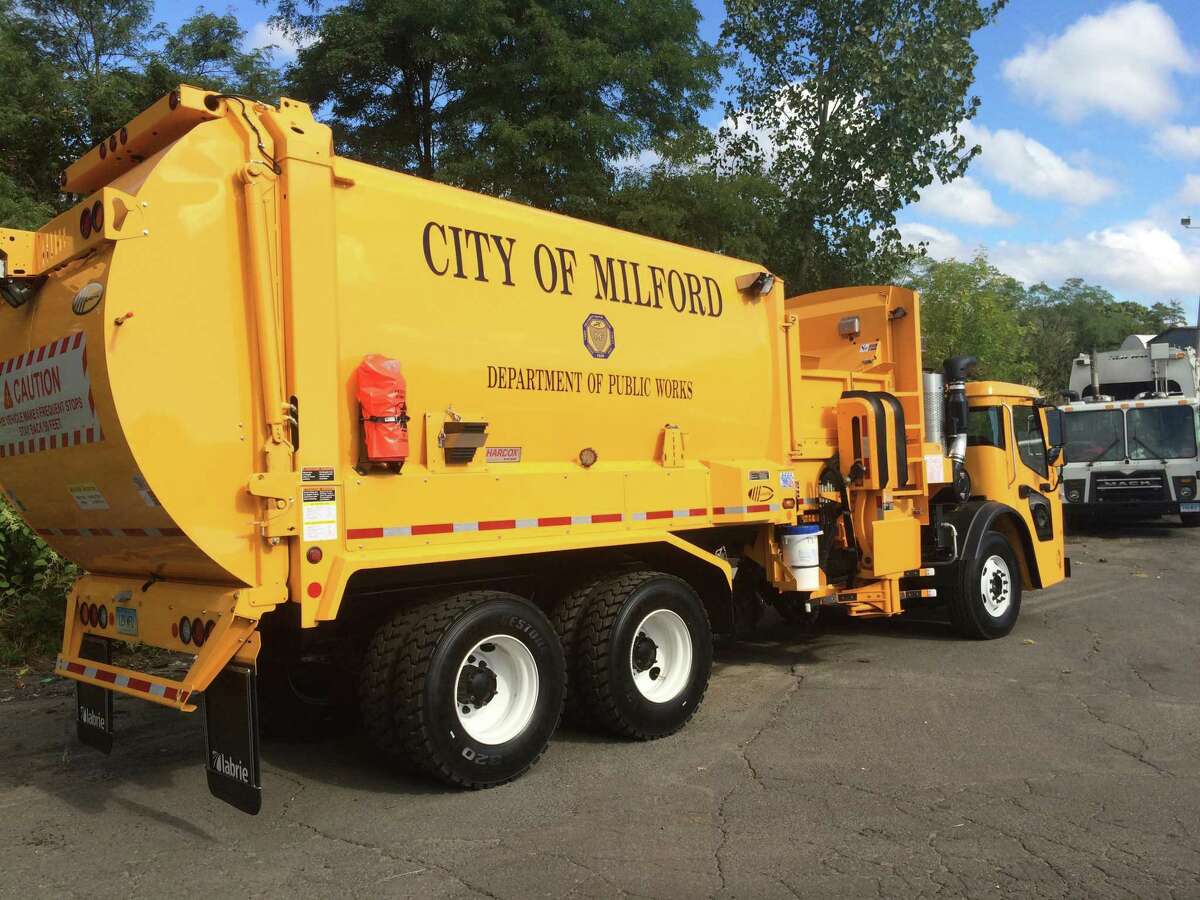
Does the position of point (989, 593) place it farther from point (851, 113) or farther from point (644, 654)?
point (851, 113)

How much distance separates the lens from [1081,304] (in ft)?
209

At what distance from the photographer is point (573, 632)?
18.7 feet

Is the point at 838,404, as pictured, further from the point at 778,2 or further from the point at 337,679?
the point at 778,2

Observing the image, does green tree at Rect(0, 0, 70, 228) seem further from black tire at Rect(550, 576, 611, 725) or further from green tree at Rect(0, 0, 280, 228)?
black tire at Rect(550, 576, 611, 725)

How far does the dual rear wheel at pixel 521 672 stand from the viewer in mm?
4777

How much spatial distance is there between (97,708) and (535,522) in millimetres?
2511

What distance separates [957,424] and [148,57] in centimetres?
1511

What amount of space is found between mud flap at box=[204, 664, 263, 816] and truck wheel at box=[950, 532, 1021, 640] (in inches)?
244

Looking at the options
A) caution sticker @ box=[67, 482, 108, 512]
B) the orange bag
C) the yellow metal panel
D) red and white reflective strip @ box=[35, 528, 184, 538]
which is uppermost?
the orange bag

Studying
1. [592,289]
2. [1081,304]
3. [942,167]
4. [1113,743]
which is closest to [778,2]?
[942,167]

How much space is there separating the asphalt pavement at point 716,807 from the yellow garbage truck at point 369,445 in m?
0.32

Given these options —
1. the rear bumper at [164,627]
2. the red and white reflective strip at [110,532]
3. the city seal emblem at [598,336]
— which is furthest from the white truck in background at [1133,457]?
the red and white reflective strip at [110,532]

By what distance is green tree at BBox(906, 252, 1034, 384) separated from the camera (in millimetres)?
34406

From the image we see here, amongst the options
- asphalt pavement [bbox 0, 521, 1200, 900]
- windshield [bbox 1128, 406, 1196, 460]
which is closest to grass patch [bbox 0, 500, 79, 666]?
asphalt pavement [bbox 0, 521, 1200, 900]
